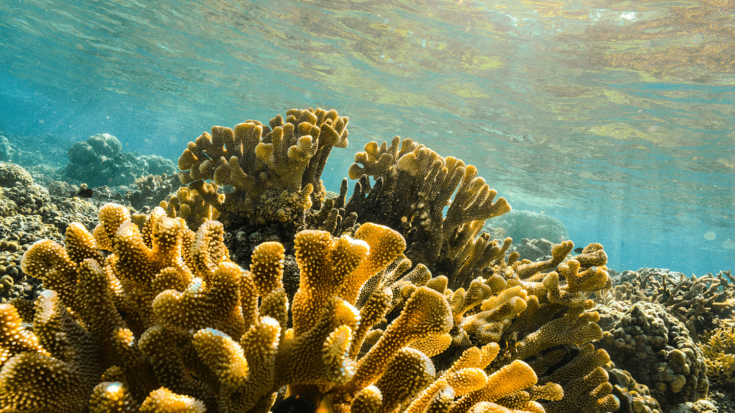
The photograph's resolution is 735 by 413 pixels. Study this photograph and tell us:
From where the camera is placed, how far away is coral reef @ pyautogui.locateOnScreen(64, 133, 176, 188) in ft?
53.0

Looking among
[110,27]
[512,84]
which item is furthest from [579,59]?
[110,27]

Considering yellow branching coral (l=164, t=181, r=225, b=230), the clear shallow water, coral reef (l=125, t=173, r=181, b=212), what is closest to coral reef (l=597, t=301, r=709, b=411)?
yellow branching coral (l=164, t=181, r=225, b=230)

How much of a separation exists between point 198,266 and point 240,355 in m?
0.38

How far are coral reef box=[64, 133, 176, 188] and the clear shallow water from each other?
7.14 meters

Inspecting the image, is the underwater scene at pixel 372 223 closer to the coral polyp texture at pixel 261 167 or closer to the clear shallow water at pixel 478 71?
the coral polyp texture at pixel 261 167

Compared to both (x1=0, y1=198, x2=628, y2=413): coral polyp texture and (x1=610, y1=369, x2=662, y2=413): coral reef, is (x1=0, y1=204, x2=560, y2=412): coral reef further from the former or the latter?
(x1=610, y1=369, x2=662, y2=413): coral reef

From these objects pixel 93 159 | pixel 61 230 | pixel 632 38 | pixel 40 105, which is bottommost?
pixel 40 105

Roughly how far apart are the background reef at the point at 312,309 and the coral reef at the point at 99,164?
14.3m

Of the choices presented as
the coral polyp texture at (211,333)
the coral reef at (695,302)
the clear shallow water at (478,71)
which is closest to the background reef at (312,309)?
the coral polyp texture at (211,333)

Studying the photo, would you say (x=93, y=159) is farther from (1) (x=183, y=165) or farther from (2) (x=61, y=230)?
(1) (x=183, y=165)

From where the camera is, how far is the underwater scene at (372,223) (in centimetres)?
86

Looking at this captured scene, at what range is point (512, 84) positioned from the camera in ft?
50.1

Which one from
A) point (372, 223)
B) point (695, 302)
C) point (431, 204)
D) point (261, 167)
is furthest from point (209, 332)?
point (695, 302)

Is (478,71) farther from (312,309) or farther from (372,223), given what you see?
(312,309)
